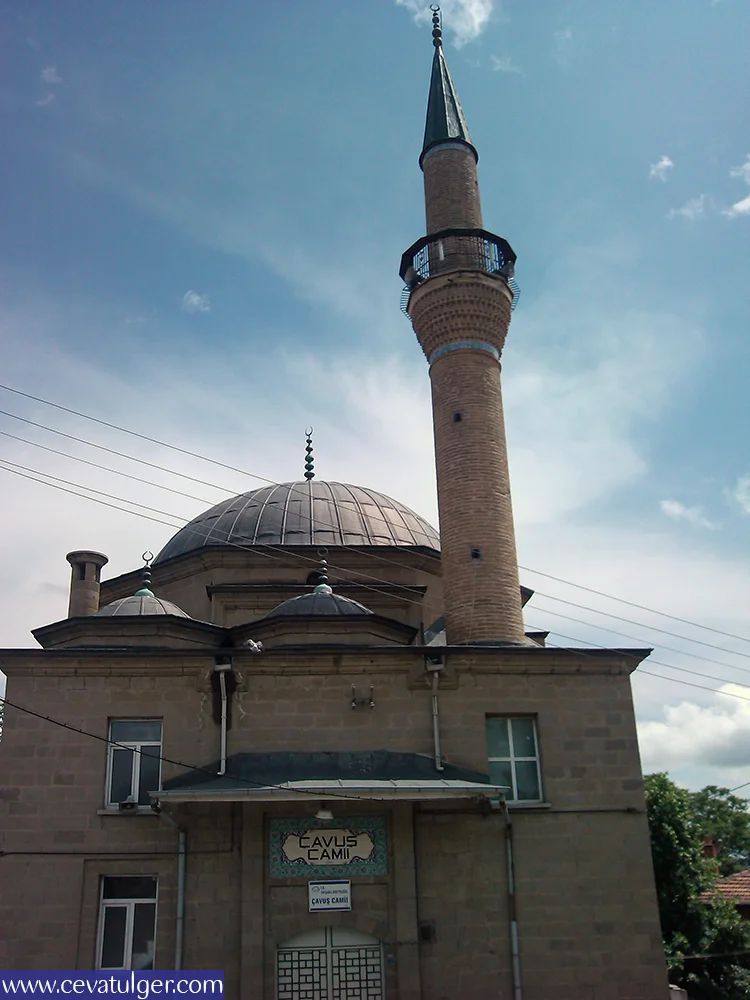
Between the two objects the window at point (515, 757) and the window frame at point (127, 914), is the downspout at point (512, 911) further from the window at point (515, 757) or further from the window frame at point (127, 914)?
Answer: the window frame at point (127, 914)

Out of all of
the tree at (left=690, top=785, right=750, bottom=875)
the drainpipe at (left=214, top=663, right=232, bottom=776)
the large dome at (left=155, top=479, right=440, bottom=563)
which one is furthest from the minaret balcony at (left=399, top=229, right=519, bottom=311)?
the tree at (left=690, top=785, right=750, bottom=875)

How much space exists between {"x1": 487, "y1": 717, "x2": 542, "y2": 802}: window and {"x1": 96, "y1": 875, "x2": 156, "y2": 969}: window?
4.08 m

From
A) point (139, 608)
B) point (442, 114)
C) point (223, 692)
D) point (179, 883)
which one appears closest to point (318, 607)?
point (223, 692)

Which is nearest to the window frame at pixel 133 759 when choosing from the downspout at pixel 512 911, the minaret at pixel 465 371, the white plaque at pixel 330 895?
the white plaque at pixel 330 895

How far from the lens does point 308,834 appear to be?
34.2 feet

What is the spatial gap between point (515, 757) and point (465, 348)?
21.5 feet

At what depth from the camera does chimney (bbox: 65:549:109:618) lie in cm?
1588

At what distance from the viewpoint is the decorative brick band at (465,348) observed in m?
14.8

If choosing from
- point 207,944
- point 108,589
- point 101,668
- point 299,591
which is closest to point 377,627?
point 299,591

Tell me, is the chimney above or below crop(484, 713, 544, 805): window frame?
above

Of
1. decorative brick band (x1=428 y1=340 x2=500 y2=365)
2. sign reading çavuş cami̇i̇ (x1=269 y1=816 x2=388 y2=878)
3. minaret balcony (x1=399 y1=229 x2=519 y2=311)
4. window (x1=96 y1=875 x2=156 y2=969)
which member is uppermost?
minaret balcony (x1=399 y1=229 x2=519 y2=311)

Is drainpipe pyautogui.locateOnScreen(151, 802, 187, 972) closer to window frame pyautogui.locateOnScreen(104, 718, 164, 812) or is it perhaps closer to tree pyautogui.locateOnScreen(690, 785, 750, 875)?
window frame pyautogui.locateOnScreen(104, 718, 164, 812)

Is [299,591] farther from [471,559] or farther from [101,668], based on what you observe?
[101,668]

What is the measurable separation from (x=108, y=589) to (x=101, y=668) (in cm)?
706
